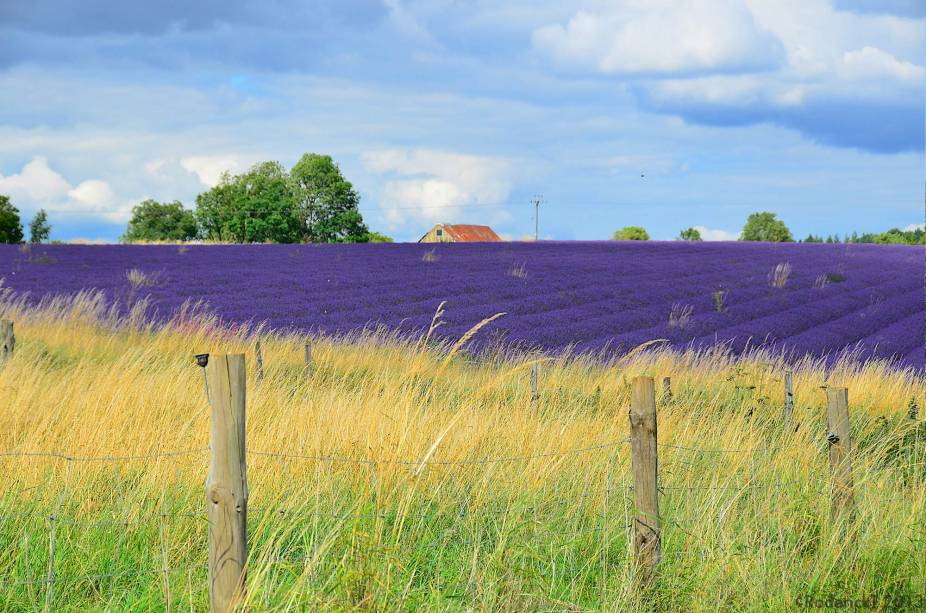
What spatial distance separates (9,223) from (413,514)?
156ft

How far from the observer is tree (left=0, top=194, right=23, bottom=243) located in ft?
148

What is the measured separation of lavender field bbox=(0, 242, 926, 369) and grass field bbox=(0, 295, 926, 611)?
23.0 feet

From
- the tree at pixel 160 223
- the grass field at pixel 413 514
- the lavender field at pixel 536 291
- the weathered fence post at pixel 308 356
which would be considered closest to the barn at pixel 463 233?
the tree at pixel 160 223

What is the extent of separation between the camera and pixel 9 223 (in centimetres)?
4575

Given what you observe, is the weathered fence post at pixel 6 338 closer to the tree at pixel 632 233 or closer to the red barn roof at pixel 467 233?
the tree at pixel 632 233

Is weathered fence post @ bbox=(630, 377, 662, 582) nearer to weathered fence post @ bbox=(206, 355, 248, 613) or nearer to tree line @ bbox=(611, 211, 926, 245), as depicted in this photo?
weathered fence post @ bbox=(206, 355, 248, 613)

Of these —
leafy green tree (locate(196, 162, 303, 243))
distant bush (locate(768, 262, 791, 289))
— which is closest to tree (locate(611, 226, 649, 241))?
leafy green tree (locate(196, 162, 303, 243))

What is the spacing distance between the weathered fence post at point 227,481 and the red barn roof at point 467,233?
64725mm

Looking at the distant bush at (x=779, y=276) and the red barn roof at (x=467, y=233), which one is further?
the red barn roof at (x=467, y=233)

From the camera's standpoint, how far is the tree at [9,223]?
1774 inches

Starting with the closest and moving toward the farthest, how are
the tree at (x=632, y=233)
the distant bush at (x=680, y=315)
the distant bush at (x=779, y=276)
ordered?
the distant bush at (x=680, y=315) < the distant bush at (x=779, y=276) < the tree at (x=632, y=233)

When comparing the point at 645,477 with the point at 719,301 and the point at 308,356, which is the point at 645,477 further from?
the point at 719,301

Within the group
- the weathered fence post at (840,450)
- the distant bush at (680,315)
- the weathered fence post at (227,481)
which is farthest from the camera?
the distant bush at (680,315)

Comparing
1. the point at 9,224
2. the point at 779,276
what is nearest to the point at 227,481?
the point at 779,276
